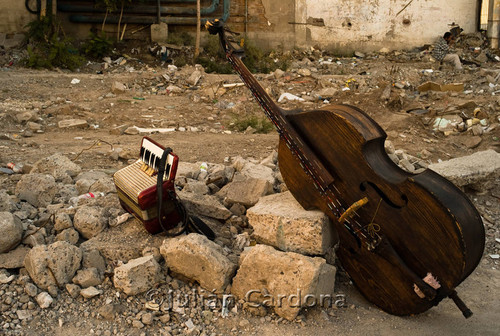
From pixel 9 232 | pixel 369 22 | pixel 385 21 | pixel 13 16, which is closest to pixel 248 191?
pixel 9 232

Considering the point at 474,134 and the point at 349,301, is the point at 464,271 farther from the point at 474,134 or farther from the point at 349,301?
the point at 474,134

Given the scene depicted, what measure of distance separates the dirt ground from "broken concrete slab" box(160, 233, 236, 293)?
0.84 feet

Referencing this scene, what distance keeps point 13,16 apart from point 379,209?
479 inches

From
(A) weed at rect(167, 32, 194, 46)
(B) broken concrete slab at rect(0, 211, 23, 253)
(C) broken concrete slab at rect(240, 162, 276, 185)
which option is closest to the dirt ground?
(B) broken concrete slab at rect(0, 211, 23, 253)

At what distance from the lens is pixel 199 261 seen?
347cm

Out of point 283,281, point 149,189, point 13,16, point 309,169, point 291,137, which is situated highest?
point 13,16

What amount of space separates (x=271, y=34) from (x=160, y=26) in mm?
2927

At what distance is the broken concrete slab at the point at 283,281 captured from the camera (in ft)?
10.9

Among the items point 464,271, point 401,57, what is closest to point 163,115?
point 464,271

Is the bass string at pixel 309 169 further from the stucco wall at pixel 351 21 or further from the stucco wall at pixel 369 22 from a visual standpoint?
the stucco wall at pixel 369 22

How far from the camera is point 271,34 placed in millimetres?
14914

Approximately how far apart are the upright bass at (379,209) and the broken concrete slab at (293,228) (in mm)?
84

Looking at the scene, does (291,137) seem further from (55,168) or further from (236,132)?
(236,132)

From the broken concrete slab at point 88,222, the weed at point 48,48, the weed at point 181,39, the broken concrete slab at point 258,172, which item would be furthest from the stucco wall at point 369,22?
the broken concrete slab at point 88,222
